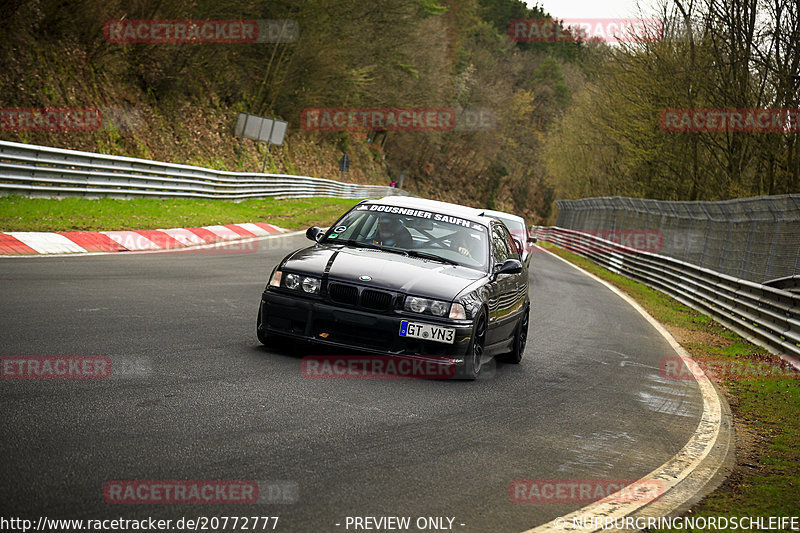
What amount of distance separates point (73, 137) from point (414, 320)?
21.2 meters

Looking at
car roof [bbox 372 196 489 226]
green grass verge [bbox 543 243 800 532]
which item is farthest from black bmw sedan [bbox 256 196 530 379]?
green grass verge [bbox 543 243 800 532]

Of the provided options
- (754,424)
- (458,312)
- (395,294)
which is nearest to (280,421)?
(395,294)

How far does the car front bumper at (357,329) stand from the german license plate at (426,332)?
33 millimetres

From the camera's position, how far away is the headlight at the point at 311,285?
7.37 m

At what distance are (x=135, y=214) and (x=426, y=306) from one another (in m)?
14.1

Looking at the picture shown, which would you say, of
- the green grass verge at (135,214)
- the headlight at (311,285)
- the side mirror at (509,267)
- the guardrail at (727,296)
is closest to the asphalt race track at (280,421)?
the headlight at (311,285)

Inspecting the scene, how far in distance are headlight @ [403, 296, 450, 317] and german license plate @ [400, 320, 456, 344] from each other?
118mm

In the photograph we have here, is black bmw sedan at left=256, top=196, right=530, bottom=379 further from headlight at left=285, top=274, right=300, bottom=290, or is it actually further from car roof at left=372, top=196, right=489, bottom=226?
car roof at left=372, top=196, right=489, bottom=226

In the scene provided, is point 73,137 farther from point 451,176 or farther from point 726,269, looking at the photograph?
point 451,176

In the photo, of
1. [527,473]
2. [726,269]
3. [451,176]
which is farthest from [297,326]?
[451,176]

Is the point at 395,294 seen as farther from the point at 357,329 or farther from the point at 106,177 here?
the point at 106,177

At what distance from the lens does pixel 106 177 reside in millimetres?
20359

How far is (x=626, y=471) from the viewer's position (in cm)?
564

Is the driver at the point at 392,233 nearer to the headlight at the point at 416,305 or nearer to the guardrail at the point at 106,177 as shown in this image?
the headlight at the point at 416,305
